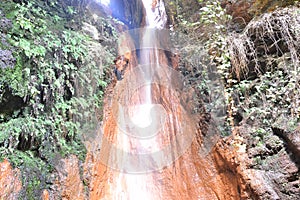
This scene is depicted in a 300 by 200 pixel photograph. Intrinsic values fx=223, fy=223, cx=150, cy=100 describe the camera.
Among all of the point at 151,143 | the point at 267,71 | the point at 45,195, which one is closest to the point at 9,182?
the point at 45,195

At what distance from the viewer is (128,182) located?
21.5 ft

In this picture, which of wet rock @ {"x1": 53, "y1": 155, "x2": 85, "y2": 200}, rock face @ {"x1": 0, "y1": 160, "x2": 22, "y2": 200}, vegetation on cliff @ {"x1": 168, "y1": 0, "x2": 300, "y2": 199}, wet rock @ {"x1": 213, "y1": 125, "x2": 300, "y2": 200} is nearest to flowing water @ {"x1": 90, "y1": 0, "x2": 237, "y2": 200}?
wet rock @ {"x1": 53, "y1": 155, "x2": 85, "y2": 200}

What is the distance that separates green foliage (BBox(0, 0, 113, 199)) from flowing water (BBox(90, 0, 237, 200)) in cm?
117

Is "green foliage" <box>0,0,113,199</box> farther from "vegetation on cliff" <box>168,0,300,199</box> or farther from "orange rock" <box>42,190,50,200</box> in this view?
"vegetation on cliff" <box>168,0,300,199</box>

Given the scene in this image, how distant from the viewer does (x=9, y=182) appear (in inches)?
109

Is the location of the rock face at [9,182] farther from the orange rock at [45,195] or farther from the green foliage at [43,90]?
the orange rock at [45,195]

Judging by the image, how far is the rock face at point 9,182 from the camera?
2.71 m

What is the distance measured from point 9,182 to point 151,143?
527cm

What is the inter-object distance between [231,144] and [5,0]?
4.58 meters

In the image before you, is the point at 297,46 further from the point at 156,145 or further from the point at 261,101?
the point at 156,145

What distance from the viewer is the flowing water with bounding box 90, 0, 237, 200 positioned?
511 centimetres

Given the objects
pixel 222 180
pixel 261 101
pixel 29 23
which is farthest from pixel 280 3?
→ pixel 29 23

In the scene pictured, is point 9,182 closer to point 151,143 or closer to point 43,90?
point 43,90

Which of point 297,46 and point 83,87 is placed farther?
point 83,87
